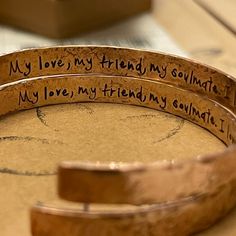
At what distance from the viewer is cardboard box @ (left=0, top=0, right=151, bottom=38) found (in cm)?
70

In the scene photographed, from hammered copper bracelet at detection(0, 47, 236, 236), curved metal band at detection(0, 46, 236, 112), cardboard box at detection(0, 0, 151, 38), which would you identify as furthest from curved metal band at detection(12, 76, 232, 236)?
cardboard box at detection(0, 0, 151, 38)

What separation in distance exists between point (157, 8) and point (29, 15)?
188mm

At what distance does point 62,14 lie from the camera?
0.70m

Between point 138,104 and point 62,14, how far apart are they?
0.21 meters

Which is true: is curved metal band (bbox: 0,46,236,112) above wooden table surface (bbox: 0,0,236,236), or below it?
above

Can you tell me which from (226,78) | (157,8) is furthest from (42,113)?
(157,8)

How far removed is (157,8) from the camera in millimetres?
822

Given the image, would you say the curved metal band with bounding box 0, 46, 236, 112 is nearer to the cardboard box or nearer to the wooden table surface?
the wooden table surface

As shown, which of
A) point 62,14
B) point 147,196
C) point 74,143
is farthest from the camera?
point 62,14

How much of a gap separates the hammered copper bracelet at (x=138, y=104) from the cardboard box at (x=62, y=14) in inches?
6.9

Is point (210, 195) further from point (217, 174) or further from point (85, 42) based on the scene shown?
point (85, 42)

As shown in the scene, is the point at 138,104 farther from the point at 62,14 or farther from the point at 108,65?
the point at 62,14

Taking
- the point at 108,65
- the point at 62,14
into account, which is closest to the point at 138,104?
the point at 108,65

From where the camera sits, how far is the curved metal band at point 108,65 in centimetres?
51
